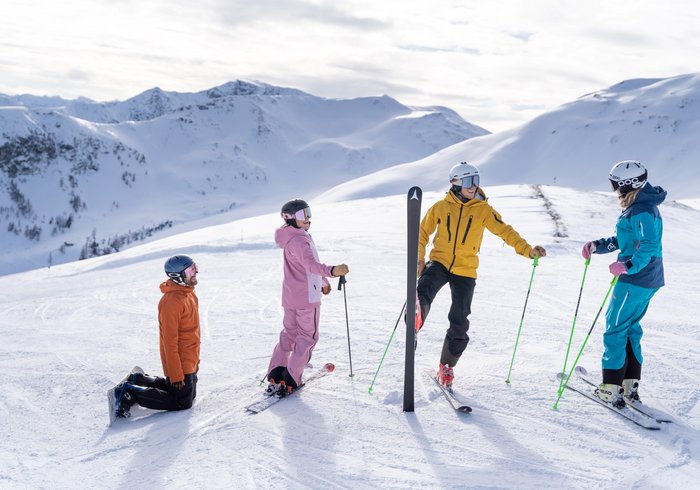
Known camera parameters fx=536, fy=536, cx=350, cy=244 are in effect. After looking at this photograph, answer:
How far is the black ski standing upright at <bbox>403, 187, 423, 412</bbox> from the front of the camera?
445cm

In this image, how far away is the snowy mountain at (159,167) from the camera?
90.6 meters

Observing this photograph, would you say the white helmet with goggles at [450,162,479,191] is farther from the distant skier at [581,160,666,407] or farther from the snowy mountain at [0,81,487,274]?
the snowy mountain at [0,81,487,274]

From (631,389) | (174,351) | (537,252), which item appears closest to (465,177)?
(537,252)

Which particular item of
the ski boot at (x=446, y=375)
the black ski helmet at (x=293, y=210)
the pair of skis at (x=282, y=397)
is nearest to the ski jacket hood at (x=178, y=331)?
the pair of skis at (x=282, y=397)

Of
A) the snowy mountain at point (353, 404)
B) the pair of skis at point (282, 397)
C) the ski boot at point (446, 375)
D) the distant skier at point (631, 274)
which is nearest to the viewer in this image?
the snowy mountain at point (353, 404)

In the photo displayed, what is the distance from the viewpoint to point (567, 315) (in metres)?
8.34

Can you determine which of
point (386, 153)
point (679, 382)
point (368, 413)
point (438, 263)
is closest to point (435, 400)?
point (368, 413)

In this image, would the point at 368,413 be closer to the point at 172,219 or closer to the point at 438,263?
the point at 438,263

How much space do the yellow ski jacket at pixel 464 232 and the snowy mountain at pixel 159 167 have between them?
6907 centimetres

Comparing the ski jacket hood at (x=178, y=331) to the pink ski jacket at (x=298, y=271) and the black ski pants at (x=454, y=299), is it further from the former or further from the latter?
the black ski pants at (x=454, y=299)

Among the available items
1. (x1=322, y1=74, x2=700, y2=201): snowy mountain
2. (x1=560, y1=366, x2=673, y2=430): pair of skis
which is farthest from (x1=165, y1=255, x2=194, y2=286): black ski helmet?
(x1=322, y1=74, x2=700, y2=201): snowy mountain

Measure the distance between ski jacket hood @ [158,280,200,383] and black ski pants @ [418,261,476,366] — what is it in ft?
7.26

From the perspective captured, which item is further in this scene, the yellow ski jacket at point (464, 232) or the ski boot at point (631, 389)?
the yellow ski jacket at point (464, 232)

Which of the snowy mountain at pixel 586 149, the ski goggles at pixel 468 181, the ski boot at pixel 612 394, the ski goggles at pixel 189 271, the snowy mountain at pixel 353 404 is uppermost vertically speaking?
the snowy mountain at pixel 586 149
